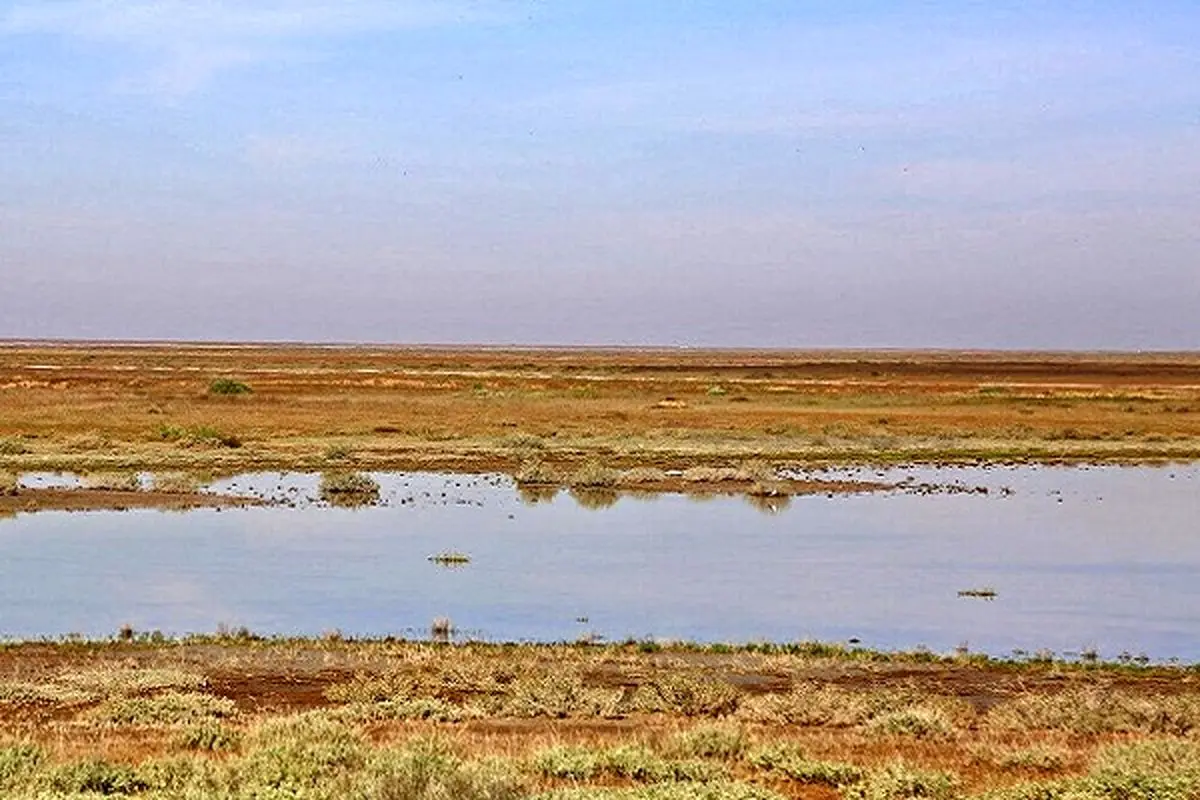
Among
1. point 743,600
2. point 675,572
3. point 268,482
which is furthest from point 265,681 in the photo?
point 268,482

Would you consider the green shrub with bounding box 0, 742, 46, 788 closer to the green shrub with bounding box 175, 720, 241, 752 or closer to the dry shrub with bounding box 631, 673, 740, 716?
the green shrub with bounding box 175, 720, 241, 752

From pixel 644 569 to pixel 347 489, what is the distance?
515 inches

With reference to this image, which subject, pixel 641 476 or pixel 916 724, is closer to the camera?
pixel 916 724

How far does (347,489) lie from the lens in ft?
122

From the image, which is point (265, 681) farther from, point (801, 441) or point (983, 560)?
point (801, 441)

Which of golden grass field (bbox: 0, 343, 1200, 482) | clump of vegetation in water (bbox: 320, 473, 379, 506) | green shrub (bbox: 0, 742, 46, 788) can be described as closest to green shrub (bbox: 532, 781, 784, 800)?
green shrub (bbox: 0, 742, 46, 788)

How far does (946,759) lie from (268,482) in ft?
101

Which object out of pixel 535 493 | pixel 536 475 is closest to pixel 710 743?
pixel 535 493

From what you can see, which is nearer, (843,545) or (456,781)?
(456,781)

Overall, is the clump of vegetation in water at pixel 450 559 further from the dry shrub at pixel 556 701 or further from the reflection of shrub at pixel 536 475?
the reflection of shrub at pixel 536 475

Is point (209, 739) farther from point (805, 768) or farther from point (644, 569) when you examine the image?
point (644, 569)

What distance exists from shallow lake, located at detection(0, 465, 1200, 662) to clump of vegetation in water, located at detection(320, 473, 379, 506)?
0.63m

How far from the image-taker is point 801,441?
54125 millimetres

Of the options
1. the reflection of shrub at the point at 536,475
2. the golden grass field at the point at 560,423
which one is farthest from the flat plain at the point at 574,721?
the golden grass field at the point at 560,423
